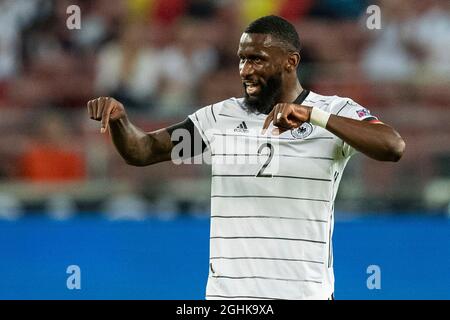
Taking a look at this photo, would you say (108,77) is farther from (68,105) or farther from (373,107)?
(373,107)

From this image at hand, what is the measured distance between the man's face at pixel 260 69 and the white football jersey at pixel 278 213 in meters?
0.13

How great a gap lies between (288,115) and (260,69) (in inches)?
18.9

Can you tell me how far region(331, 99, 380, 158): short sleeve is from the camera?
3887 mm

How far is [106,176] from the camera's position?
6.93 metres

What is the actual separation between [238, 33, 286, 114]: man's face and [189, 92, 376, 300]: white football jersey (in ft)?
0.41

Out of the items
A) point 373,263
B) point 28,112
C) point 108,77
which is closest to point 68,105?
point 108,77

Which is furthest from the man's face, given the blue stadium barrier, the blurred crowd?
the blurred crowd

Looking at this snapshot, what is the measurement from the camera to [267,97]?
4008 mm

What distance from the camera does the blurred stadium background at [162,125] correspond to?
20.2 feet

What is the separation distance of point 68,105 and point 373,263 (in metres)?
3.22
